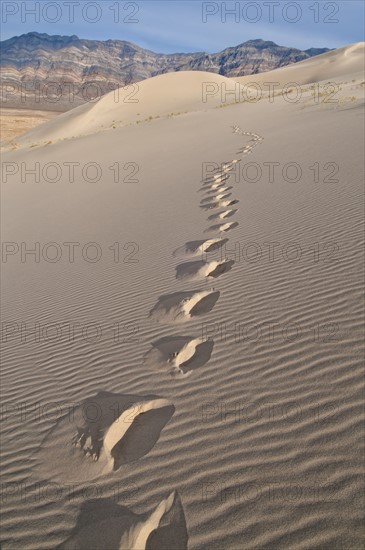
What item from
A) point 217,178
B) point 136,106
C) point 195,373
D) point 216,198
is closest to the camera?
point 195,373

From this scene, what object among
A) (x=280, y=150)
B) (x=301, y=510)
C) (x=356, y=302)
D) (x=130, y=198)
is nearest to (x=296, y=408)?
(x=301, y=510)

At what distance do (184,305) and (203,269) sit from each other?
3.08 ft

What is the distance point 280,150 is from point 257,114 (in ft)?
32.7

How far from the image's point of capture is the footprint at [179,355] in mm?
3439

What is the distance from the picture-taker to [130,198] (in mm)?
10484

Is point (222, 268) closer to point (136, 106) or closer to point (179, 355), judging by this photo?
point (179, 355)

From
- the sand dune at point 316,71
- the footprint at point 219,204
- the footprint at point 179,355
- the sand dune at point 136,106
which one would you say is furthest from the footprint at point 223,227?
the sand dune at point 316,71

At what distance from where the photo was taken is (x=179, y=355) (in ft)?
11.9

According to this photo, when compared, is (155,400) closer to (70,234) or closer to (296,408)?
(296,408)

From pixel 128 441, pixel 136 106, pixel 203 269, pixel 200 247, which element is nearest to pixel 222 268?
pixel 203 269

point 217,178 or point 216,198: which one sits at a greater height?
point 217,178

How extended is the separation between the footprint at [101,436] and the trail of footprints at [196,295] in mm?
442

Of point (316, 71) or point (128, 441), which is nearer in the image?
point (128, 441)

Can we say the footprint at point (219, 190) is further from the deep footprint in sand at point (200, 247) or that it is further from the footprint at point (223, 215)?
the deep footprint in sand at point (200, 247)
